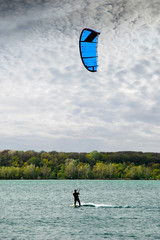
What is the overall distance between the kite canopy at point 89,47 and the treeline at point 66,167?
133653 millimetres

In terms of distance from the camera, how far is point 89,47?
69.2 feet

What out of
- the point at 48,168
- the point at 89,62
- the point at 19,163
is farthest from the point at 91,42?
the point at 19,163

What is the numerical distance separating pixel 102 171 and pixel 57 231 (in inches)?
5485

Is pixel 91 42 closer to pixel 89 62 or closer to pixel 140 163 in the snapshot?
pixel 89 62

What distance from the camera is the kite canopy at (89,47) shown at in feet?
67.2

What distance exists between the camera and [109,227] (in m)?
21.4

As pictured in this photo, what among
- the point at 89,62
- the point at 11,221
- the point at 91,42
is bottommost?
the point at 11,221

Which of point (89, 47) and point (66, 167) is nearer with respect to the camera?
point (89, 47)

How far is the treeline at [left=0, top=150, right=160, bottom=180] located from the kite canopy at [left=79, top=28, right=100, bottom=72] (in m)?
134

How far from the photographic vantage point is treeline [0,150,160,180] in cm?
15488

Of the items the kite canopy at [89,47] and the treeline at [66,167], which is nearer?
the kite canopy at [89,47]

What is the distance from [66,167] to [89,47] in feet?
457

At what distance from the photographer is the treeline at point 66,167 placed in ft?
508

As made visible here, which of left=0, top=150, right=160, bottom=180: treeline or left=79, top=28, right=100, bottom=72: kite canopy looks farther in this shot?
left=0, top=150, right=160, bottom=180: treeline
